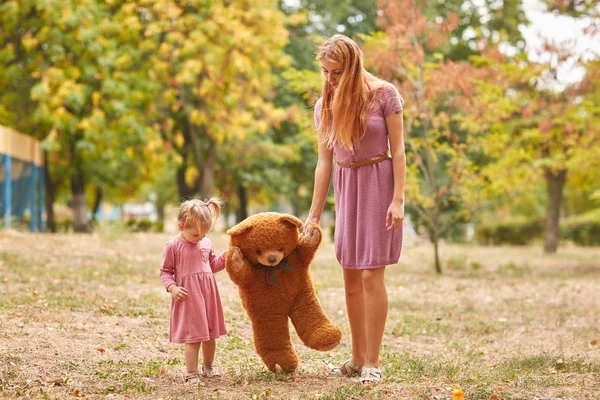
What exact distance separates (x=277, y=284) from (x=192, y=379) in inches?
31.6

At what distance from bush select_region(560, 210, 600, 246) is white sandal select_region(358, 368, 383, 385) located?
23632mm

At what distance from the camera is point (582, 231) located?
2727 cm

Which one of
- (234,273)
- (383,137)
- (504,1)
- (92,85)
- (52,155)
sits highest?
(504,1)

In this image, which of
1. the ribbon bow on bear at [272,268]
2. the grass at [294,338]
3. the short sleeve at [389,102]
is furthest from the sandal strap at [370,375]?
the short sleeve at [389,102]

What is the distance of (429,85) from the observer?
13.1 metres

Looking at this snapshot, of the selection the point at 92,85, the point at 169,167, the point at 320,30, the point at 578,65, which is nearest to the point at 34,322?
the point at 578,65

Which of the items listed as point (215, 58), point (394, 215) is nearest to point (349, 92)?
point (394, 215)

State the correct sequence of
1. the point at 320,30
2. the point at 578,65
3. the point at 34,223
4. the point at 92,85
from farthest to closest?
1. the point at 320,30
2. the point at 34,223
3. the point at 92,85
4. the point at 578,65

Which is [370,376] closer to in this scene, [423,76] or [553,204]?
[423,76]

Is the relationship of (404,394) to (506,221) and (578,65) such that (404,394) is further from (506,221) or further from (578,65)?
(506,221)

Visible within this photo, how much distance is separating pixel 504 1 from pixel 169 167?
16290 millimetres

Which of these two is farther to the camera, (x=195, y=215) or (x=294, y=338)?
(x=294, y=338)

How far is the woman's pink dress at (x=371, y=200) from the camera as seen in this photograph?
4992 mm

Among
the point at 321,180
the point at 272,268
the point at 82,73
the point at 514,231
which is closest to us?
the point at 272,268
